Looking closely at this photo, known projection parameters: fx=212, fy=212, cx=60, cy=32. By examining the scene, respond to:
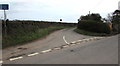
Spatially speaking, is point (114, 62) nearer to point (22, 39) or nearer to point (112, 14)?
point (22, 39)

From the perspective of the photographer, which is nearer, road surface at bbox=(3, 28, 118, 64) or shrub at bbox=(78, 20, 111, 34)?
road surface at bbox=(3, 28, 118, 64)

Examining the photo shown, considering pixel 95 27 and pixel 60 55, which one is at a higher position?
pixel 95 27

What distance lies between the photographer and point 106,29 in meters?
36.1

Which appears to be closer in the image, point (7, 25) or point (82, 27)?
point (7, 25)

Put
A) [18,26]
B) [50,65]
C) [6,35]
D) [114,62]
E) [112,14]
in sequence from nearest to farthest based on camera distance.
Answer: [50,65] < [114,62] < [6,35] < [18,26] < [112,14]

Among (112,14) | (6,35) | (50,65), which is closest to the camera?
(50,65)

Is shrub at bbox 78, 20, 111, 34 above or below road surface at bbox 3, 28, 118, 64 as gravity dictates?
above

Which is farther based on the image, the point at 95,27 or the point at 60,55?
the point at 95,27

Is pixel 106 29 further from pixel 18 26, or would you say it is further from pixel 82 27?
pixel 18 26

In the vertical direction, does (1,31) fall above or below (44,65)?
above

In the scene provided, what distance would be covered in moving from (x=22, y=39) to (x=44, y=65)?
8.50 meters

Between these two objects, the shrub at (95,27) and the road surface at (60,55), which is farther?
the shrub at (95,27)

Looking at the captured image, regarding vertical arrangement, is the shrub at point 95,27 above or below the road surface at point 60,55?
above

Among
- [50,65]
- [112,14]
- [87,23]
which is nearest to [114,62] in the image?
[50,65]
